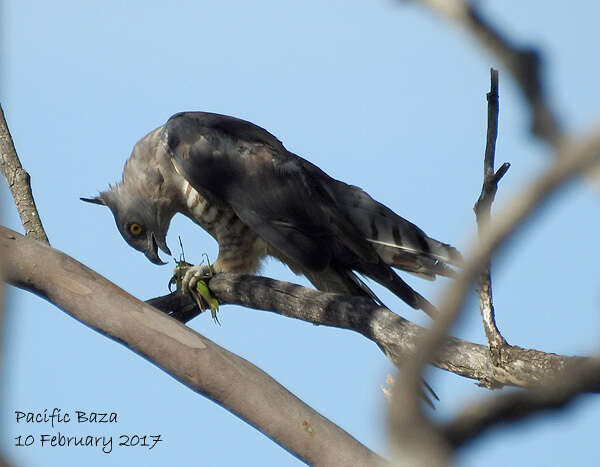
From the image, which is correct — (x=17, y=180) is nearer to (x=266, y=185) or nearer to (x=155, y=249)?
(x=155, y=249)

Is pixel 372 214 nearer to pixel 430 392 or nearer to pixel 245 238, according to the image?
pixel 245 238

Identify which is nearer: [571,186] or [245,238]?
[571,186]

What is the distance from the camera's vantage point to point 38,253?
4.40 m

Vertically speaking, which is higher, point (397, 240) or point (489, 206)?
point (397, 240)

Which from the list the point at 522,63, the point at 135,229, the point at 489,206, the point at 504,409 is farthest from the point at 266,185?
the point at 504,409

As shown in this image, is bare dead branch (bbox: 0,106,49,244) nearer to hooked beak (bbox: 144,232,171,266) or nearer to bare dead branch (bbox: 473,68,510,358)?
hooked beak (bbox: 144,232,171,266)

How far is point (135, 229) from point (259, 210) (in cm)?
124

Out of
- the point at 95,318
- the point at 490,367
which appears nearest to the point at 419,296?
Result: the point at 490,367

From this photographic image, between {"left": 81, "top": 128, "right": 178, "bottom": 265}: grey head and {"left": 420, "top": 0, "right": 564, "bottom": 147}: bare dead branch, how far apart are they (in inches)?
215

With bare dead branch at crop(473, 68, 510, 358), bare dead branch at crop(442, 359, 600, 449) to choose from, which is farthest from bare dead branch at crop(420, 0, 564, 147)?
bare dead branch at crop(473, 68, 510, 358)

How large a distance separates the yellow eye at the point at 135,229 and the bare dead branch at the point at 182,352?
8.02ft

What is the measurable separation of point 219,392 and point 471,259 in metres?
3.00

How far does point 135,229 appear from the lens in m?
6.96

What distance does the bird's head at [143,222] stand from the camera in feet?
22.6
